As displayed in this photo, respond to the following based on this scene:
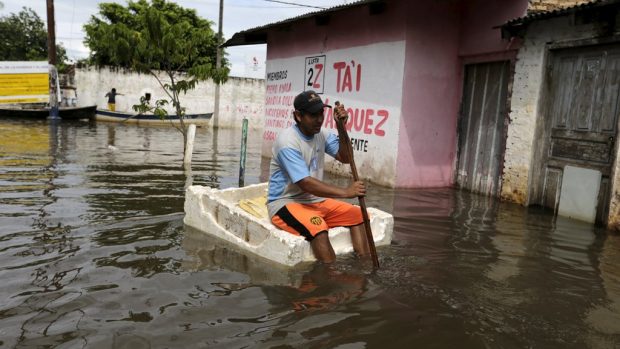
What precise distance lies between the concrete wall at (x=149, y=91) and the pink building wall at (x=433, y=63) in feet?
62.2

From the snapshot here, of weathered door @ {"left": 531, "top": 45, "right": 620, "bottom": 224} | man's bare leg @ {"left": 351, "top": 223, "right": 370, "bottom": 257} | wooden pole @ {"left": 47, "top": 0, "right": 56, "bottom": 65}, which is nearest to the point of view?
man's bare leg @ {"left": 351, "top": 223, "right": 370, "bottom": 257}

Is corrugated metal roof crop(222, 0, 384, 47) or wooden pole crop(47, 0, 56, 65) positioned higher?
wooden pole crop(47, 0, 56, 65)

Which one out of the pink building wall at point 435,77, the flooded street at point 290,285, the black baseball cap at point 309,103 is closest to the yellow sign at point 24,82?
the flooded street at point 290,285

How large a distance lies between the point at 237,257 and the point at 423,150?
5.49m

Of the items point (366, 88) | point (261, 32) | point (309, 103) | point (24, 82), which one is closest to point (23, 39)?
point (24, 82)

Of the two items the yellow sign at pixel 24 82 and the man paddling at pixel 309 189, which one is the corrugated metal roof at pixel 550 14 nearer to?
the man paddling at pixel 309 189

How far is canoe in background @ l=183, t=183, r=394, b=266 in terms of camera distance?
4078mm

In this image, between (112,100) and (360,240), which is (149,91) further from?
(360,240)

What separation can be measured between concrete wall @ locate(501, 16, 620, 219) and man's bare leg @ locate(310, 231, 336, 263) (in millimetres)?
4589

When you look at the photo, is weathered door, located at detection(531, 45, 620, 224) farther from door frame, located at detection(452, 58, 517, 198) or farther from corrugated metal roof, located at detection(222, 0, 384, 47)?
corrugated metal roof, located at detection(222, 0, 384, 47)

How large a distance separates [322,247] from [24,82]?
81.8 ft

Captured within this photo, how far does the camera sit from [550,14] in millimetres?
6695

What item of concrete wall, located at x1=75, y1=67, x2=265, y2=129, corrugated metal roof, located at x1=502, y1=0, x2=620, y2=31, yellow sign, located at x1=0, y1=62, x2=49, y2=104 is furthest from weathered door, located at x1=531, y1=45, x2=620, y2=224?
yellow sign, located at x1=0, y1=62, x2=49, y2=104

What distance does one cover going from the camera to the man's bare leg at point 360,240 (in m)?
4.40
